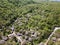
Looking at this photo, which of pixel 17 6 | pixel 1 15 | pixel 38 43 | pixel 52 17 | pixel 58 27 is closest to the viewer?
pixel 38 43

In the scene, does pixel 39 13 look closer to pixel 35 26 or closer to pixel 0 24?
pixel 35 26

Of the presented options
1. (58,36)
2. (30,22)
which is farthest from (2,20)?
(58,36)

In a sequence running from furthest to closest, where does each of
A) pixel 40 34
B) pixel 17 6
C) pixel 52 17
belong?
pixel 17 6 → pixel 52 17 → pixel 40 34

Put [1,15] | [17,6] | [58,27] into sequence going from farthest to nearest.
→ [17,6] < [1,15] < [58,27]

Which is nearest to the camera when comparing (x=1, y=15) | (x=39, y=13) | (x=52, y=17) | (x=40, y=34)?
(x=40, y=34)

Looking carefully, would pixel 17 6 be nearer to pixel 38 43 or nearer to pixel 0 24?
pixel 0 24

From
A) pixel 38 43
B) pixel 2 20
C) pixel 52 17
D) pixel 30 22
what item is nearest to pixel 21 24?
pixel 30 22

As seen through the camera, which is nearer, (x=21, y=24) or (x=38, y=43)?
(x=38, y=43)

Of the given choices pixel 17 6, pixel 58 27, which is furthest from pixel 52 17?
pixel 17 6

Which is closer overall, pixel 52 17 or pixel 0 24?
pixel 0 24
